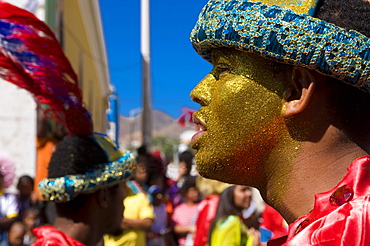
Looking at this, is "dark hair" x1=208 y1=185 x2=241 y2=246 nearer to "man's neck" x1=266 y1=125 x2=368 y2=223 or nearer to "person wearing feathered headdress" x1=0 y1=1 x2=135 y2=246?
"person wearing feathered headdress" x1=0 y1=1 x2=135 y2=246

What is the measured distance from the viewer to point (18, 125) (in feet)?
26.1

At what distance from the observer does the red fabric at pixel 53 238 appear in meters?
2.75

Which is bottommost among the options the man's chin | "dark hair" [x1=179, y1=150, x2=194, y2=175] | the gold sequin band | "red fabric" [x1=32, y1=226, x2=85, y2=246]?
"dark hair" [x1=179, y1=150, x2=194, y2=175]

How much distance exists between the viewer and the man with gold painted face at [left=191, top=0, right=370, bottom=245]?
4.28 feet

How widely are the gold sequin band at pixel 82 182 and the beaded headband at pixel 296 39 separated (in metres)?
1.65

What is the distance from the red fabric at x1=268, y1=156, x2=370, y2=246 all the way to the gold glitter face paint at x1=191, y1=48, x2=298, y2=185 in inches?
7.9

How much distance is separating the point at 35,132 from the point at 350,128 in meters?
7.07

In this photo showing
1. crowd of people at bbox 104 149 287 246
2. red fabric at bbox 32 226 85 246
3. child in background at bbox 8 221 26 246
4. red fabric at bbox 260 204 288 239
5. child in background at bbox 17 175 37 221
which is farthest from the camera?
child in background at bbox 17 175 37 221

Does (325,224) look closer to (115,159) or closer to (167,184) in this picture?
(115,159)

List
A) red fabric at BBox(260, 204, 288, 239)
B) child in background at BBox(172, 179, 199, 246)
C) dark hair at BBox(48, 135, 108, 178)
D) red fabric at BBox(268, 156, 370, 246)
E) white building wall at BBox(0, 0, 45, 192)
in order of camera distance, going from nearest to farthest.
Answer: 1. red fabric at BBox(268, 156, 370, 246)
2. dark hair at BBox(48, 135, 108, 178)
3. red fabric at BBox(260, 204, 288, 239)
4. child in background at BBox(172, 179, 199, 246)
5. white building wall at BBox(0, 0, 45, 192)

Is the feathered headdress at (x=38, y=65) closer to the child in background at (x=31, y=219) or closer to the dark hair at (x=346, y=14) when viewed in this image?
the dark hair at (x=346, y=14)

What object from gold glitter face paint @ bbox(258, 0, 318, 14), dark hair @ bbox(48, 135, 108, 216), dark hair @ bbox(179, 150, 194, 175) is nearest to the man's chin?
dark hair @ bbox(48, 135, 108, 216)

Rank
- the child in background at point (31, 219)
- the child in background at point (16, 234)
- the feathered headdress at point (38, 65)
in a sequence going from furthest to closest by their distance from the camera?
the child in background at point (31, 219) < the child in background at point (16, 234) < the feathered headdress at point (38, 65)

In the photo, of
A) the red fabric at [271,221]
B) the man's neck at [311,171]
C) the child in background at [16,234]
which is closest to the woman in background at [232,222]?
the red fabric at [271,221]
